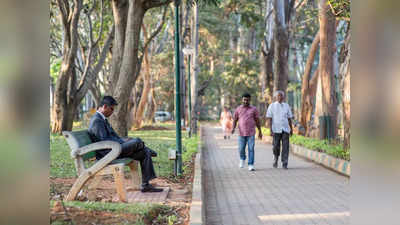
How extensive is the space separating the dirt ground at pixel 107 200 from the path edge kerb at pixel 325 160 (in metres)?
3.16

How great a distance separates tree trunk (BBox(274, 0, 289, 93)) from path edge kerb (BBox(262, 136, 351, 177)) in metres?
4.83

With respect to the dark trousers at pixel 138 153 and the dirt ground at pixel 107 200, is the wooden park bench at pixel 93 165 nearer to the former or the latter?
the dirt ground at pixel 107 200

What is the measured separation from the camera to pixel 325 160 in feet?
40.1

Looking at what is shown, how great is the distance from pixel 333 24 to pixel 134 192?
40.1ft

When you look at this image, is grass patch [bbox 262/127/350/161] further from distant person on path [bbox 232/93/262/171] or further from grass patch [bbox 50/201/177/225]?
grass patch [bbox 50/201/177/225]

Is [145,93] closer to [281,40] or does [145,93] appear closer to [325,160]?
[281,40]

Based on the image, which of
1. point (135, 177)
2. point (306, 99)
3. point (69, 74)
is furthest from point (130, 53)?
point (306, 99)

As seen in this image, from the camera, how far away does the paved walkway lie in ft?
21.0

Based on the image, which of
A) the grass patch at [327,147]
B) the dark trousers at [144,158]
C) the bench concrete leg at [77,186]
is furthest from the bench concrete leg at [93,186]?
the grass patch at [327,147]

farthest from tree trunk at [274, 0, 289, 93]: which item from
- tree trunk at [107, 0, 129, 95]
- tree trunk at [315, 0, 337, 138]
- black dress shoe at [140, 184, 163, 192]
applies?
black dress shoe at [140, 184, 163, 192]

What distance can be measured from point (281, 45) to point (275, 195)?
1336 centimetres

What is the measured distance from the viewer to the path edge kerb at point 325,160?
1050cm

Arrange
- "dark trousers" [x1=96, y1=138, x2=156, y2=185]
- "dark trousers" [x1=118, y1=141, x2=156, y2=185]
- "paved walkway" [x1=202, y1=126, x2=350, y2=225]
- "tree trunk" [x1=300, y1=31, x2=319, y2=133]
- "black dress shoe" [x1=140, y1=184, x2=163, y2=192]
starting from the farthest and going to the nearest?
1. "tree trunk" [x1=300, y1=31, x2=319, y2=133]
2. "black dress shoe" [x1=140, y1=184, x2=163, y2=192]
3. "dark trousers" [x1=118, y1=141, x2=156, y2=185]
4. "dark trousers" [x1=96, y1=138, x2=156, y2=185]
5. "paved walkway" [x1=202, y1=126, x2=350, y2=225]
